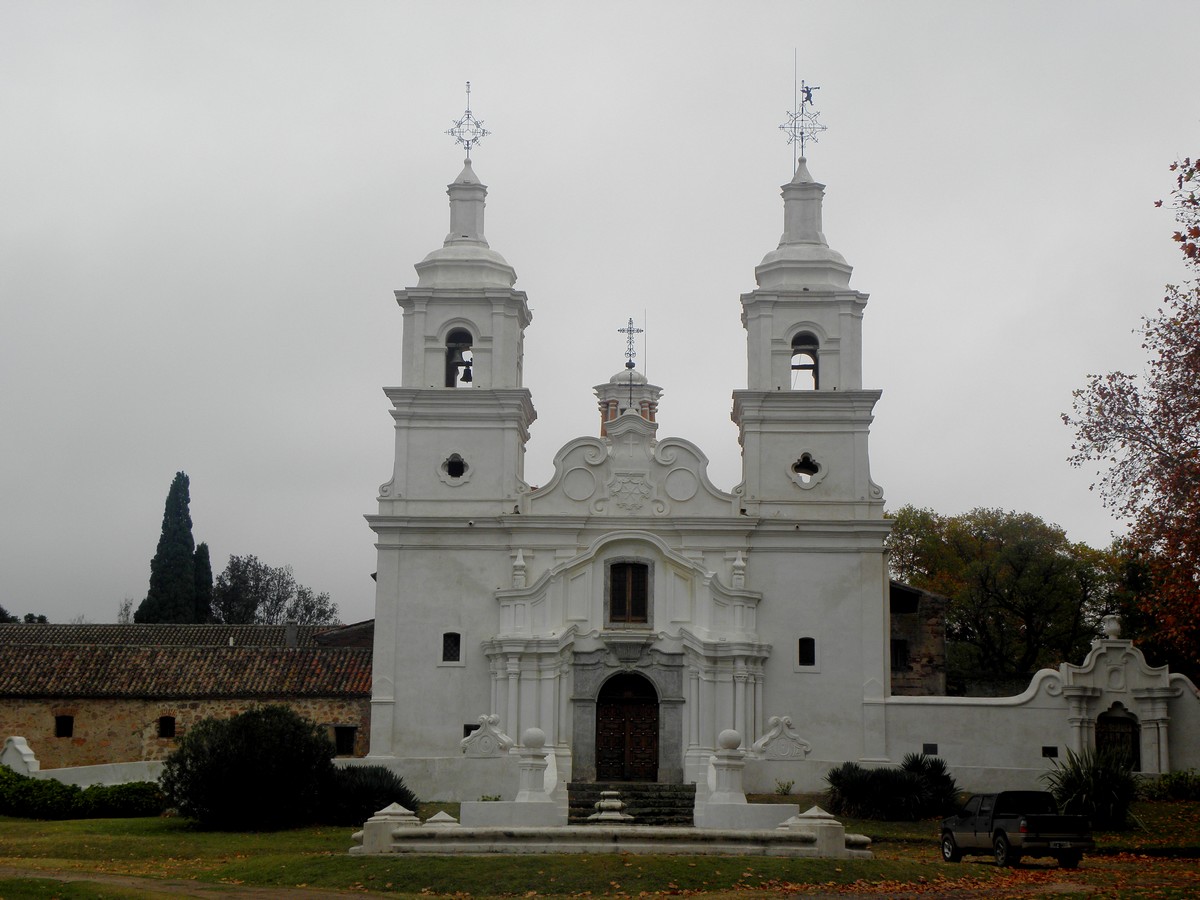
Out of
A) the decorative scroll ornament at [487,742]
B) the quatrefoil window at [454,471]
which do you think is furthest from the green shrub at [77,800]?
the quatrefoil window at [454,471]

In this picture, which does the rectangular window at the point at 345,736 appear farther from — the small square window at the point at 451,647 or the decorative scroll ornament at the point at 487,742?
the decorative scroll ornament at the point at 487,742

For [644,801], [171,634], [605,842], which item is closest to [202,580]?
[171,634]

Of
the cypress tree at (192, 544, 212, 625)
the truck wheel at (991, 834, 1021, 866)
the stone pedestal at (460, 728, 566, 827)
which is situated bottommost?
the truck wheel at (991, 834, 1021, 866)

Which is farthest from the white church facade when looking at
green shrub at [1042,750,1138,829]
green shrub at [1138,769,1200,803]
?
green shrub at [1042,750,1138,829]

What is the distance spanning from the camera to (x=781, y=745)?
107ft

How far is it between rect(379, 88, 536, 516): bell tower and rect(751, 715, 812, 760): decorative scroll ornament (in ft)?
26.2

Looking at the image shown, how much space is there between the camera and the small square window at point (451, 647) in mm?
34375

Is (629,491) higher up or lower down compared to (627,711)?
higher up

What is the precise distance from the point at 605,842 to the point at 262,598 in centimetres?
7117

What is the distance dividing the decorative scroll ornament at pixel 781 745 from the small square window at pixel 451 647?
716 centimetres

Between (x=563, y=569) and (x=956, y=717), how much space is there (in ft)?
31.2

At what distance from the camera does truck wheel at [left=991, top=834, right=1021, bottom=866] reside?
71.6 feet

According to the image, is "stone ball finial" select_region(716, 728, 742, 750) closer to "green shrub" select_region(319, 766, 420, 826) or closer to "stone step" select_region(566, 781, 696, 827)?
"stone step" select_region(566, 781, 696, 827)

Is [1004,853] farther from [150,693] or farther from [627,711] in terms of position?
[150,693]
